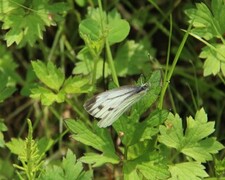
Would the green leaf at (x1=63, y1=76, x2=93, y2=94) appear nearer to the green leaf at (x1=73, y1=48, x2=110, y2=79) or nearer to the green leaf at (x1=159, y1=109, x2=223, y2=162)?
the green leaf at (x1=73, y1=48, x2=110, y2=79)

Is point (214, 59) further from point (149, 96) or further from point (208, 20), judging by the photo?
point (149, 96)

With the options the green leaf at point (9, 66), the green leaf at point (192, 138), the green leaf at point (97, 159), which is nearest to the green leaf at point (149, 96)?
the green leaf at point (192, 138)

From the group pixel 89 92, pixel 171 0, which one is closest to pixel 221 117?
pixel 171 0

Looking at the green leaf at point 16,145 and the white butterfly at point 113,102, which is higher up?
the white butterfly at point 113,102

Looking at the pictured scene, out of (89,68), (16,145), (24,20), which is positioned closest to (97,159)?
(16,145)

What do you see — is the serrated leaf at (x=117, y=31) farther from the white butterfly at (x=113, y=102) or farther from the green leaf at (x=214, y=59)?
the white butterfly at (x=113, y=102)

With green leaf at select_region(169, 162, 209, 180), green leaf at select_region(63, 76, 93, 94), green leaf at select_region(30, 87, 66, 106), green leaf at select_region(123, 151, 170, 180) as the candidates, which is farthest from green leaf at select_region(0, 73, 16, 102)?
green leaf at select_region(169, 162, 209, 180)
